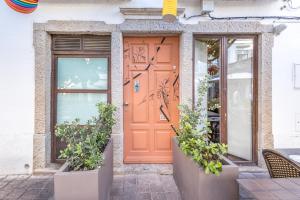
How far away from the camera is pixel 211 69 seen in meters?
4.80

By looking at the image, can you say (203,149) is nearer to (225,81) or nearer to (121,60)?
(225,81)

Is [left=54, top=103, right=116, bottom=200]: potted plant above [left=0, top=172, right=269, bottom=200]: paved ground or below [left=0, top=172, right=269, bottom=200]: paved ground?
above

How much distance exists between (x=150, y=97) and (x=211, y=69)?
1245 millimetres

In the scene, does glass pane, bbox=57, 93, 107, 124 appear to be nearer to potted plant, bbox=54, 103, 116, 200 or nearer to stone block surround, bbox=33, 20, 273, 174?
stone block surround, bbox=33, 20, 273, 174

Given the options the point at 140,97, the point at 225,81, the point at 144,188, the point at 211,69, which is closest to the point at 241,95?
the point at 225,81

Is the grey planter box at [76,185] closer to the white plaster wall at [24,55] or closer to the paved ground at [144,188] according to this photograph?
the paved ground at [144,188]

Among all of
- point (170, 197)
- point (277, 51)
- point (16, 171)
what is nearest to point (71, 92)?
point (16, 171)

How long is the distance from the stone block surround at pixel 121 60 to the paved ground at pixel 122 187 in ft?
1.03

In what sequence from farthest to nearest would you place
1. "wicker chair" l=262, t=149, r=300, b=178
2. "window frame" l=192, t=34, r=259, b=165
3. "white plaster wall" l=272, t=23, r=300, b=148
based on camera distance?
1. "window frame" l=192, t=34, r=259, b=165
2. "white plaster wall" l=272, t=23, r=300, b=148
3. "wicker chair" l=262, t=149, r=300, b=178

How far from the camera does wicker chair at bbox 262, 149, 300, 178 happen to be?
2283 millimetres

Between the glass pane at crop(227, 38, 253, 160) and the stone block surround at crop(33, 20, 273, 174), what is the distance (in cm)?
21

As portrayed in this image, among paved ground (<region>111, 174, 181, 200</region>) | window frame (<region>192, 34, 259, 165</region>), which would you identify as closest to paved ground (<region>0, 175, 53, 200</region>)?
paved ground (<region>111, 174, 181, 200</region>)

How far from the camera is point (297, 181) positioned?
2.05 meters

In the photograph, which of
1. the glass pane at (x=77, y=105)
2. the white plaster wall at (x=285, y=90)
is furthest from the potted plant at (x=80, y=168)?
the white plaster wall at (x=285, y=90)
